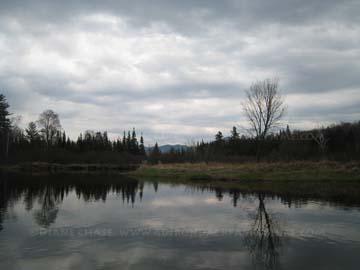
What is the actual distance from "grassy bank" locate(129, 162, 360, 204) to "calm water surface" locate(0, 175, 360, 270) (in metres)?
6.10

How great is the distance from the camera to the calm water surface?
8602mm

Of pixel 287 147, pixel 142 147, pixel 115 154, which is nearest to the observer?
pixel 287 147

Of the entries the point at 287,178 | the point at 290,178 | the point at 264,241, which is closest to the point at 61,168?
the point at 287,178

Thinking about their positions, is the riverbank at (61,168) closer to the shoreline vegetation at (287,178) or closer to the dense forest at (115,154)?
the dense forest at (115,154)

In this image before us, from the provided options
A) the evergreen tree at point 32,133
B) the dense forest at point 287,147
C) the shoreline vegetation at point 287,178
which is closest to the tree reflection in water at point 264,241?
the shoreline vegetation at point 287,178

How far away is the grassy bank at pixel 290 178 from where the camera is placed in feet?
81.2

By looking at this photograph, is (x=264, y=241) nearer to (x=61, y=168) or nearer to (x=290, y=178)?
(x=290, y=178)

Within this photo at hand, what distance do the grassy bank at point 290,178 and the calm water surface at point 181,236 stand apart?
610 cm

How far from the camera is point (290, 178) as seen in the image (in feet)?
108

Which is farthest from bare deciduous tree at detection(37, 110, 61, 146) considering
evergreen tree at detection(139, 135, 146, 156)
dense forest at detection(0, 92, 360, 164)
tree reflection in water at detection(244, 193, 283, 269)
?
tree reflection in water at detection(244, 193, 283, 269)

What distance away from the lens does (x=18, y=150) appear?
85.1m

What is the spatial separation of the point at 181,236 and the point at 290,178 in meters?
23.8

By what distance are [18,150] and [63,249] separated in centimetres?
8420

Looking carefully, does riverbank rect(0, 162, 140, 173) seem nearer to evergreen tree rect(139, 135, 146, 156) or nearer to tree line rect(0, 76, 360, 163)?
tree line rect(0, 76, 360, 163)
